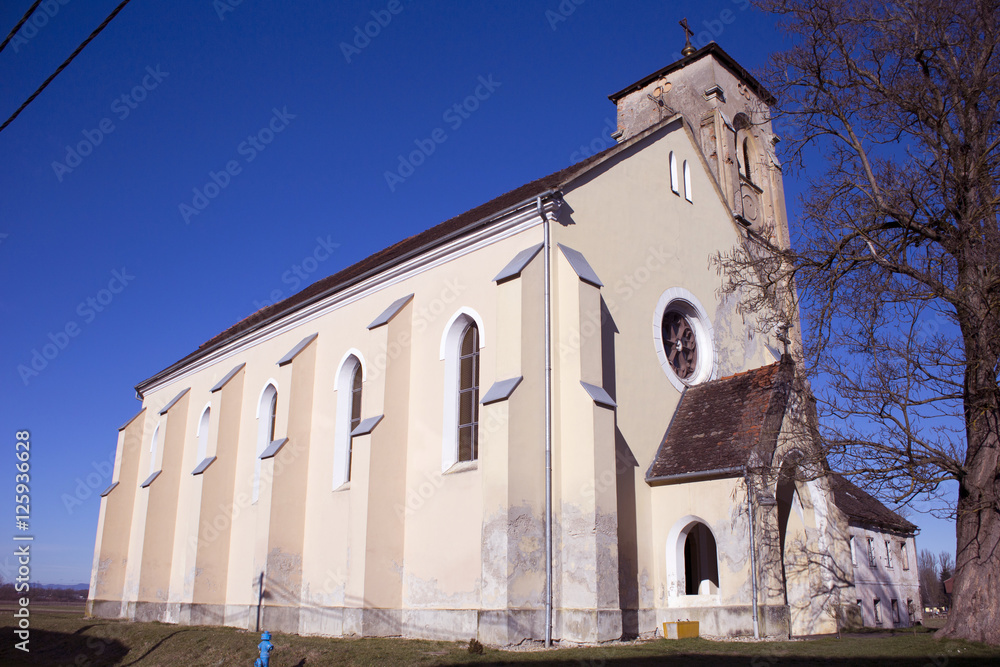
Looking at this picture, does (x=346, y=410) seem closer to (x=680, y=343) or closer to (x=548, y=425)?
(x=548, y=425)

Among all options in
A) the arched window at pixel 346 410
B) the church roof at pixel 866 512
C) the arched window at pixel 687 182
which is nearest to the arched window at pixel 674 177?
the arched window at pixel 687 182

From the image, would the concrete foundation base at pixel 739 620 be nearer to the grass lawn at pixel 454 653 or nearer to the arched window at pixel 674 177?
the grass lawn at pixel 454 653

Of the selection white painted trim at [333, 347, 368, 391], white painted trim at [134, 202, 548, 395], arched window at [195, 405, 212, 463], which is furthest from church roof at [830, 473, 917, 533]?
arched window at [195, 405, 212, 463]

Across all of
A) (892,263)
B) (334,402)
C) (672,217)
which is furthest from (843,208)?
(334,402)

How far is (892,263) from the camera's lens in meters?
12.7

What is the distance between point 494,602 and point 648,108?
15819 millimetres

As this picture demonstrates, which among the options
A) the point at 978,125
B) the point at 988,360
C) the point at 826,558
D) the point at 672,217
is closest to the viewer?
the point at 988,360

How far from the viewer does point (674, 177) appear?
19016 millimetres

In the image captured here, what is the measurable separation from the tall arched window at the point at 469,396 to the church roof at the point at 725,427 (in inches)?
148

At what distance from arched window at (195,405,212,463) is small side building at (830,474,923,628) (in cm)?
2062

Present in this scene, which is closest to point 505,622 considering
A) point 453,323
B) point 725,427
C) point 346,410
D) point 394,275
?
point 725,427

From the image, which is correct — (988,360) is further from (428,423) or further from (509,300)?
(428,423)

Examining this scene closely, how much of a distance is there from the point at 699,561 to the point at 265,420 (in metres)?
13.7

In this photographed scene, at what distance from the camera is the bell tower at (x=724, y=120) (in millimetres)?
21359
